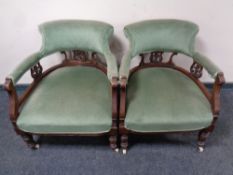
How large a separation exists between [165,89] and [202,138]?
1.29ft

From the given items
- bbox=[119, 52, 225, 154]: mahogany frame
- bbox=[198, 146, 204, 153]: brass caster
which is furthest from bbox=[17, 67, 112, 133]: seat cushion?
bbox=[198, 146, 204, 153]: brass caster

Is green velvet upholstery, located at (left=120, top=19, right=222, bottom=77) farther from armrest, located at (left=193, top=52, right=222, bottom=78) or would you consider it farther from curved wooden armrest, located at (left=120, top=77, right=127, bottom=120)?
curved wooden armrest, located at (left=120, top=77, right=127, bottom=120)

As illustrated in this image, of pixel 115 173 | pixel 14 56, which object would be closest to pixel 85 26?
pixel 14 56

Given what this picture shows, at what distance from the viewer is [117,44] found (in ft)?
6.17

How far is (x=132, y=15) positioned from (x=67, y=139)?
995mm

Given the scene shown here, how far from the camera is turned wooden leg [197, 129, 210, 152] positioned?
1.48m

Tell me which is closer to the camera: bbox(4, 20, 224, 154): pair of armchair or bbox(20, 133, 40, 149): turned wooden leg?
bbox(4, 20, 224, 154): pair of armchair

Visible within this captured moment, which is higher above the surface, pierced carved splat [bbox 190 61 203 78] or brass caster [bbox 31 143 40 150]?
pierced carved splat [bbox 190 61 203 78]

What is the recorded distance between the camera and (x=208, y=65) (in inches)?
54.6

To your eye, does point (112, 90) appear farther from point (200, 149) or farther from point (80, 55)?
point (200, 149)

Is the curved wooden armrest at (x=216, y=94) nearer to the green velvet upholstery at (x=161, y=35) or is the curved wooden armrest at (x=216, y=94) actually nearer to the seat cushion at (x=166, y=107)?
the seat cushion at (x=166, y=107)

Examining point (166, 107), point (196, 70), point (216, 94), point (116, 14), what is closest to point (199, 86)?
point (196, 70)

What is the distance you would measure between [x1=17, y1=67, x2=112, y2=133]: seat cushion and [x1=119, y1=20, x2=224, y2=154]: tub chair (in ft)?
0.43

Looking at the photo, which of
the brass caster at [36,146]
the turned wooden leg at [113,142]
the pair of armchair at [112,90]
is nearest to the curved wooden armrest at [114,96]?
the pair of armchair at [112,90]
